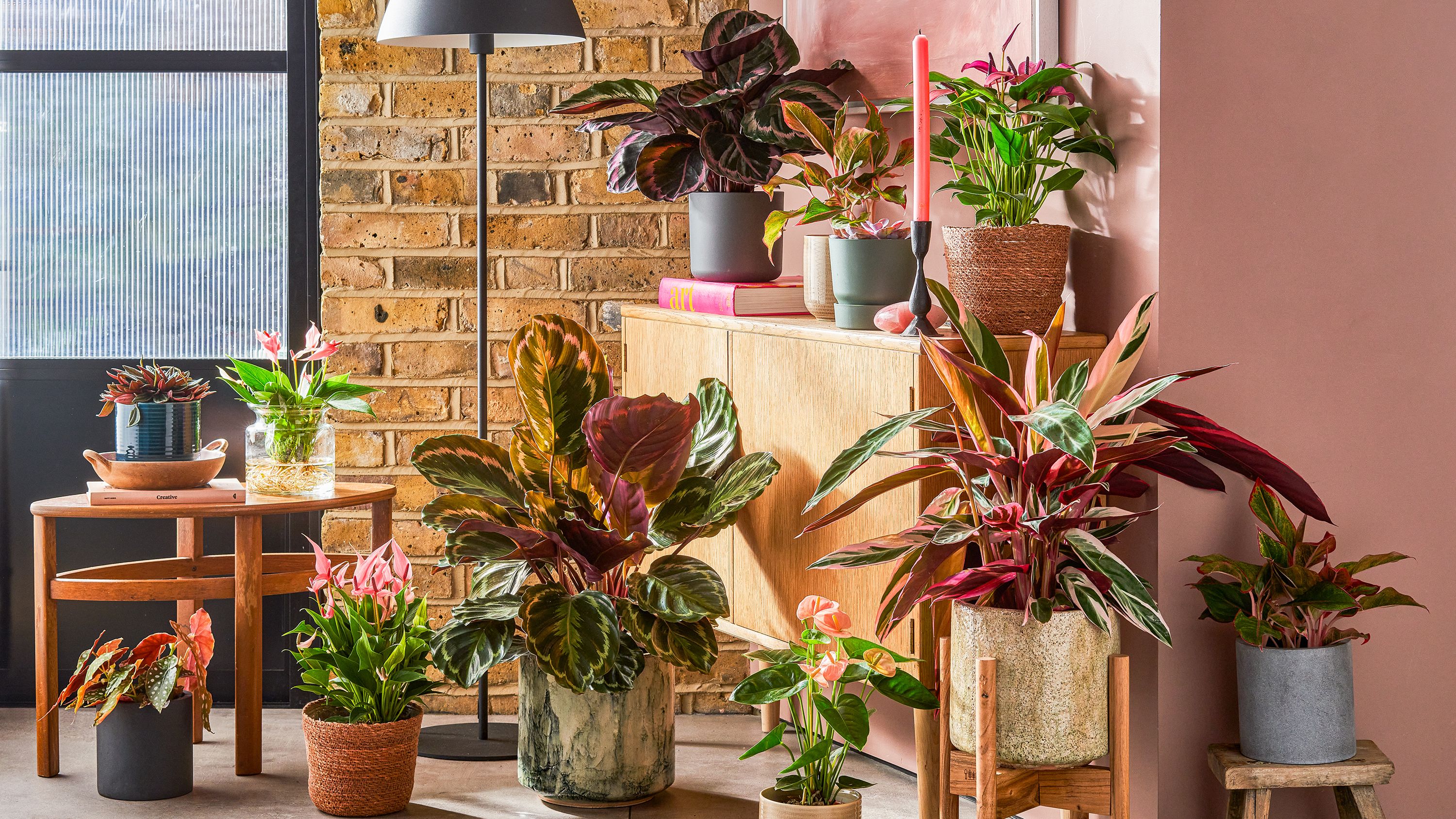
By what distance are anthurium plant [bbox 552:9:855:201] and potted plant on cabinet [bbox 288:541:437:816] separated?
2.82 ft

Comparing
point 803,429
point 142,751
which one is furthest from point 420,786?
point 803,429

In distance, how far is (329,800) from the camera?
2.46 metres

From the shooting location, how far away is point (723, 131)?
8.29ft

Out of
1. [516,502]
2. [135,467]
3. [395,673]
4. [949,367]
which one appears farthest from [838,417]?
[135,467]

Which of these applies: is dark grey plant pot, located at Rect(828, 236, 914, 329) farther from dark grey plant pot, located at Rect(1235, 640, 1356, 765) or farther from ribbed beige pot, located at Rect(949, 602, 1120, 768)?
dark grey plant pot, located at Rect(1235, 640, 1356, 765)

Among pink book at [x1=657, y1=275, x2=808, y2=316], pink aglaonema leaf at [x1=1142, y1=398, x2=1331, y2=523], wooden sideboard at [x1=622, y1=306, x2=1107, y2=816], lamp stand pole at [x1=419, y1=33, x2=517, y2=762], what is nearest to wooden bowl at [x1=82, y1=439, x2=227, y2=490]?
lamp stand pole at [x1=419, y1=33, x2=517, y2=762]

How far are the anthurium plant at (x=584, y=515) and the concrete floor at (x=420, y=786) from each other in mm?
339

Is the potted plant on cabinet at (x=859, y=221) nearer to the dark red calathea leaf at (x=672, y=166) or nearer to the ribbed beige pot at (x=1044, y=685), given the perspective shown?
the dark red calathea leaf at (x=672, y=166)

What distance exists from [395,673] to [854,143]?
123 centimetres

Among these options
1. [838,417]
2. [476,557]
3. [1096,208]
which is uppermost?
[1096,208]

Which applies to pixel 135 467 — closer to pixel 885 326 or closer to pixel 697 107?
pixel 697 107

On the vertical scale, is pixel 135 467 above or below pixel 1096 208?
below

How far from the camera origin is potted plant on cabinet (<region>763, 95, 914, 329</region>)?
222cm

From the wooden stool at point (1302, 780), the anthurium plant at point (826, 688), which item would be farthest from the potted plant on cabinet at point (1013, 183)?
the wooden stool at point (1302, 780)
